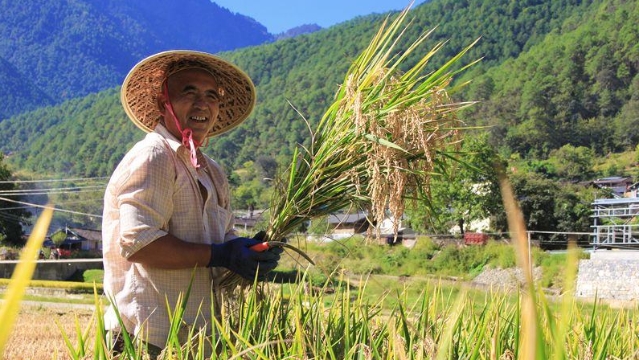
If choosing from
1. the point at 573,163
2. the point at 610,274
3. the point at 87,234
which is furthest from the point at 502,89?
the point at 610,274

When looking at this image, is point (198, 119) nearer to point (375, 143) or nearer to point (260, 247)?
point (260, 247)

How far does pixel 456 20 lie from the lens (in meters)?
112

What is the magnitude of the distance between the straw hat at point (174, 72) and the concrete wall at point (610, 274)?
21.5m

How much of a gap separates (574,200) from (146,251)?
44751mm

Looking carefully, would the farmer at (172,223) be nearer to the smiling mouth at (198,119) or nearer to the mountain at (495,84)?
the smiling mouth at (198,119)

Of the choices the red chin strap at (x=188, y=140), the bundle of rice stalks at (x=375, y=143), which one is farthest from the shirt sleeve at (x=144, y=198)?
the bundle of rice stalks at (x=375, y=143)

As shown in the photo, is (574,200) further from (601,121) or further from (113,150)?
(113,150)

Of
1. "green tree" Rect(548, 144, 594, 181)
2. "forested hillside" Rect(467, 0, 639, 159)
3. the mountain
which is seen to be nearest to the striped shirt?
the mountain

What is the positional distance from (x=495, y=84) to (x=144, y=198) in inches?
3629

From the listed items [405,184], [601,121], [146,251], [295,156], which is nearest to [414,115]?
[405,184]

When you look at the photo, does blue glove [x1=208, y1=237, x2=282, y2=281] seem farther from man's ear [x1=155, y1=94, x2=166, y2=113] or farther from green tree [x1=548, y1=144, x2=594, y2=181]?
green tree [x1=548, y1=144, x2=594, y2=181]

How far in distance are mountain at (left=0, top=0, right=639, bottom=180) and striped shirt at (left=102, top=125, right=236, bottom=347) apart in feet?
194

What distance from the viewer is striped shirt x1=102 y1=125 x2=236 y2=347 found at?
1.98 m

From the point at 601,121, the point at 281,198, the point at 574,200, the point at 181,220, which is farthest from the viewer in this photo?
the point at 601,121
